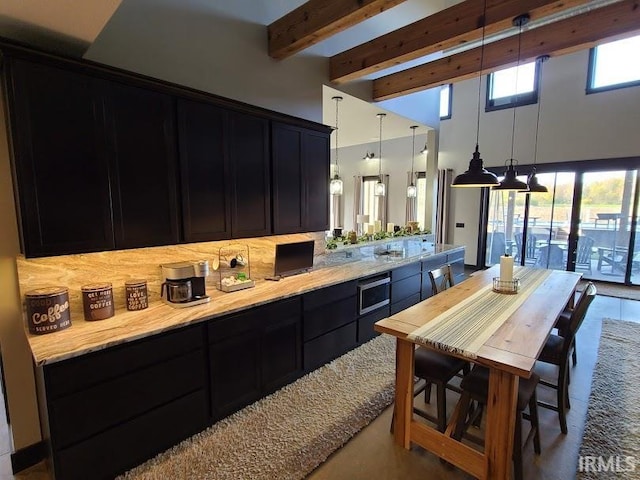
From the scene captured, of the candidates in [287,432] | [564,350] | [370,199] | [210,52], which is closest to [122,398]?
[287,432]

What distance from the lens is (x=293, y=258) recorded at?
10.7 feet

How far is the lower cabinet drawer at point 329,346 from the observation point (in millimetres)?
2955

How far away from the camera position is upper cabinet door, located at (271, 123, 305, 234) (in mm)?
2914

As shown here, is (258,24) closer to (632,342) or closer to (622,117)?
(632,342)

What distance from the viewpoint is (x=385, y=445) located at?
218cm

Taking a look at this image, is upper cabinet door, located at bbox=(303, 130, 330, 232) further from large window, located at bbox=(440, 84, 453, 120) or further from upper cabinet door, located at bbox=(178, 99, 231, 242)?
large window, located at bbox=(440, 84, 453, 120)

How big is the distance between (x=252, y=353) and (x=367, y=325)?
1.56 m

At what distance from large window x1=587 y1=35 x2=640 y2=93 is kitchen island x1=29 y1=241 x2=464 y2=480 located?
6.76 meters

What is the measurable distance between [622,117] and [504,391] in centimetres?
708

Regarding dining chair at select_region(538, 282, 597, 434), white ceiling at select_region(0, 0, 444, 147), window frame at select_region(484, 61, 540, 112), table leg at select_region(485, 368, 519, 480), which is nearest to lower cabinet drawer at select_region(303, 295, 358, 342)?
table leg at select_region(485, 368, 519, 480)

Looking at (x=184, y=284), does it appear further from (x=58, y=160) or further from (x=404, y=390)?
(x=404, y=390)

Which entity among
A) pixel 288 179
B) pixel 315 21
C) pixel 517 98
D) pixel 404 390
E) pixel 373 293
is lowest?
pixel 404 390

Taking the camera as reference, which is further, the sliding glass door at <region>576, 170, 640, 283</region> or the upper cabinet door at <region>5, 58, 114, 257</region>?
the sliding glass door at <region>576, 170, 640, 283</region>

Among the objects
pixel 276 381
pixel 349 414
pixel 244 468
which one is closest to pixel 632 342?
pixel 349 414
